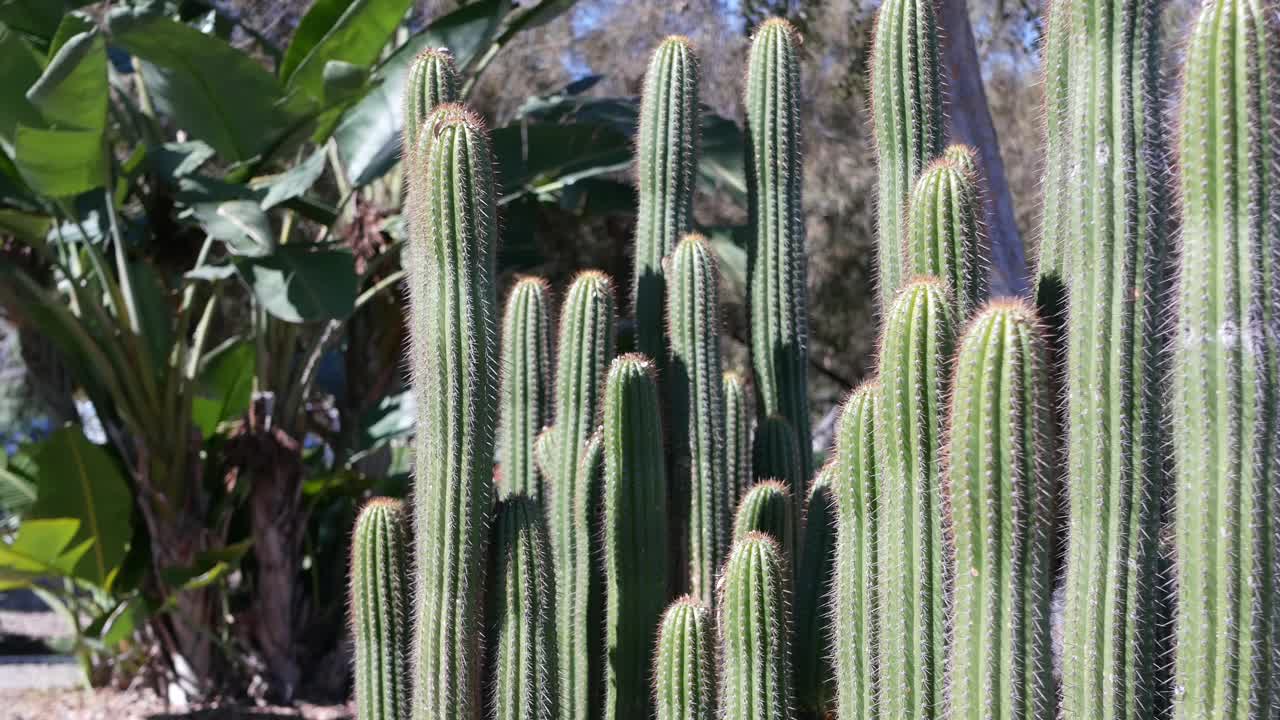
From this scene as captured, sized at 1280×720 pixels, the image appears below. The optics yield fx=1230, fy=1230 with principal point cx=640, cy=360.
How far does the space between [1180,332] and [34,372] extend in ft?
20.5

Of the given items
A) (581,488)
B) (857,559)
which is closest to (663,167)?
(581,488)

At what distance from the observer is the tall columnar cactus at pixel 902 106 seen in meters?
3.54

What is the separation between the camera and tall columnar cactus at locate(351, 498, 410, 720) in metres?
3.52

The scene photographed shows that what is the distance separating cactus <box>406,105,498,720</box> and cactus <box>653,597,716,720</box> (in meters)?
0.54

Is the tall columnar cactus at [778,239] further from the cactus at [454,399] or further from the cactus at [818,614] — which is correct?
the cactus at [454,399]

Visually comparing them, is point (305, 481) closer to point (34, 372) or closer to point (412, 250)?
point (34, 372)

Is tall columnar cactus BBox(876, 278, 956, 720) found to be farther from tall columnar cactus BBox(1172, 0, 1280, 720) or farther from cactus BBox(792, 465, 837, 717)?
cactus BBox(792, 465, 837, 717)

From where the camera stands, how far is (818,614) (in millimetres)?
3471

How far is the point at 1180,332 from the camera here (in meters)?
2.38

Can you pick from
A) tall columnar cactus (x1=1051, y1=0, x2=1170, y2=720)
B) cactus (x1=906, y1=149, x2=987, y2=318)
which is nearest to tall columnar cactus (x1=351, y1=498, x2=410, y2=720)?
cactus (x1=906, y1=149, x2=987, y2=318)

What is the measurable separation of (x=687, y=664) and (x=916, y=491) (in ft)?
2.76

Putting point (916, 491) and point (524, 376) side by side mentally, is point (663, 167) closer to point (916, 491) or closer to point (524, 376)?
point (524, 376)

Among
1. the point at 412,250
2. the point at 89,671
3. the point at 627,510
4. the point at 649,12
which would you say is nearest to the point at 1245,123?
the point at 627,510

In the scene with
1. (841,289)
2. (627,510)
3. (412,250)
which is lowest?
(627,510)
